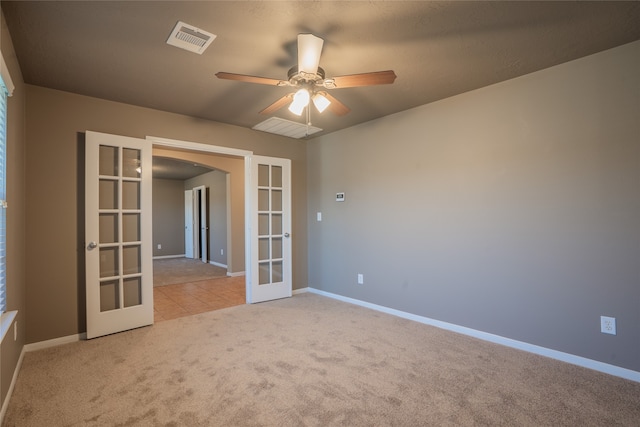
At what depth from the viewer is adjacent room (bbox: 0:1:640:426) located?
1.98 metres

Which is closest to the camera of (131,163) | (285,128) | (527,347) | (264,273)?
(527,347)

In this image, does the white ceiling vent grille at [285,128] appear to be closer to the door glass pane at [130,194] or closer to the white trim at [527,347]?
the door glass pane at [130,194]

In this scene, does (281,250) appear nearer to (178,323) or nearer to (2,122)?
(178,323)

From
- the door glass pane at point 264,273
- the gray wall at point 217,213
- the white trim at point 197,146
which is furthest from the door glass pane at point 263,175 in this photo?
the gray wall at point 217,213

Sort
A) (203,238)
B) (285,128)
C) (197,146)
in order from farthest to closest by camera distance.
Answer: (203,238) → (285,128) → (197,146)

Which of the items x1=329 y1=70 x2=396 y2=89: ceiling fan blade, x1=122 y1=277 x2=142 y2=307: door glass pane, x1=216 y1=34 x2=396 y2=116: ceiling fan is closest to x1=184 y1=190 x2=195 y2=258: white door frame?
x1=122 y1=277 x2=142 y2=307: door glass pane

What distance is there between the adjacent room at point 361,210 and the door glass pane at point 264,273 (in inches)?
18.8

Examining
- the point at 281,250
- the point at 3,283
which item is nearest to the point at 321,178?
the point at 281,250

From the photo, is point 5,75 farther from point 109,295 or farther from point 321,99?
point 109,295

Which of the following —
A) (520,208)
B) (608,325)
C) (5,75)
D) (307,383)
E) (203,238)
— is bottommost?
(307,383)

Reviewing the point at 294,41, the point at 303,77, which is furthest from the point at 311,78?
the point at 294,41

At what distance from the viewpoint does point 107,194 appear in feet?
10.6

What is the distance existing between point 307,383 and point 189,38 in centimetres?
258

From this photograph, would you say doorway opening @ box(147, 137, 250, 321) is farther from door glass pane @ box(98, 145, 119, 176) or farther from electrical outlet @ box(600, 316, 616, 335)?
electrical outlet @ box(600, 316, 616, 335)
